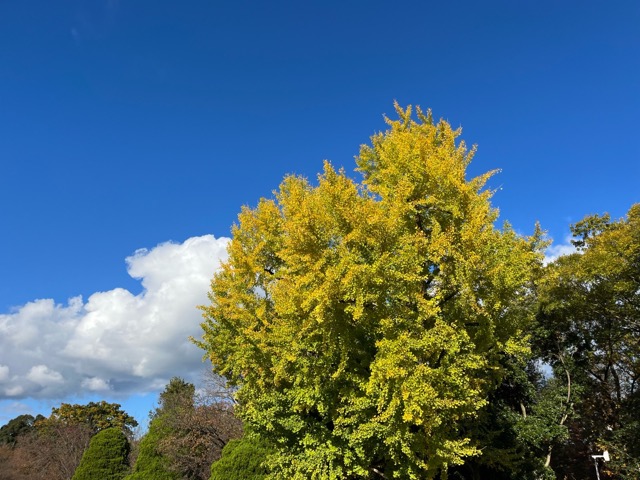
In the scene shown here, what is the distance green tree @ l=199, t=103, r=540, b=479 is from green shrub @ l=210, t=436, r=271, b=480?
201 inches

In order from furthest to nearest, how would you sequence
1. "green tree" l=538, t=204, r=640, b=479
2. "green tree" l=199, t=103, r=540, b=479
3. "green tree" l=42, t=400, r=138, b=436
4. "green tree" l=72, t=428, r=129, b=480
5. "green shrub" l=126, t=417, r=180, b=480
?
"green tree" l=42, t=400, r=138, b=436, "green tree" l=72, t=428, r=129, b=480, "green shrub" l=126, t=417, r=180, b=480, "green tree" l=538, t=204, r=640, b=479, "green tree" l=199, t=103, r=540, b=479

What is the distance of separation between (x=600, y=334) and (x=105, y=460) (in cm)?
2622

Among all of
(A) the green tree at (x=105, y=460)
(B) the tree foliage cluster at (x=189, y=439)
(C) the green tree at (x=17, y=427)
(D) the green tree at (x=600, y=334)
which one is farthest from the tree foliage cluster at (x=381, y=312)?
(C) the green tree at (x=17, y=427)

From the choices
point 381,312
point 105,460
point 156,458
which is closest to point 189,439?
point 156,458

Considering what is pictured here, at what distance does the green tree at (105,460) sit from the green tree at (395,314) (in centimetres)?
1781

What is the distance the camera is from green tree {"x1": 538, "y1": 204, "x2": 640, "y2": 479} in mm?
16578

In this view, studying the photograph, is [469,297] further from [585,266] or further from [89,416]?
[89,416]

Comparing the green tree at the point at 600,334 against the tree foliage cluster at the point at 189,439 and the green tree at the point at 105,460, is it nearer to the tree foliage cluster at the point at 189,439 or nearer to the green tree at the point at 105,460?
the tree foliage cluster at the point at 189,439

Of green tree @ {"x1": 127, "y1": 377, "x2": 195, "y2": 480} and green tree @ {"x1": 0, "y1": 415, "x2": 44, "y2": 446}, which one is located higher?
green tree @ {"x1": 0, "y1": 415, "x2": 44, "y2": 446}

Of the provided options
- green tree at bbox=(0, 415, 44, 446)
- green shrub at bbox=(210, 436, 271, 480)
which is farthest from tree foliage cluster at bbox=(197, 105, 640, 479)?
green tree at bbox=(0, 415, 44, 446)

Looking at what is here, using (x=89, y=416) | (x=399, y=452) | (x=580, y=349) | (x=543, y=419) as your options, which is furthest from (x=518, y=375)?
(x=89, y=416)

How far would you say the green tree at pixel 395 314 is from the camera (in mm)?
8898

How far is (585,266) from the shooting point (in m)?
17.4

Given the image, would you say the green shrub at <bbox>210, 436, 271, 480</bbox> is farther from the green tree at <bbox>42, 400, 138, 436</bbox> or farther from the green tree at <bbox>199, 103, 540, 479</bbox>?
the green tree at <bbox>42, 400, 138, 436</bbox>
